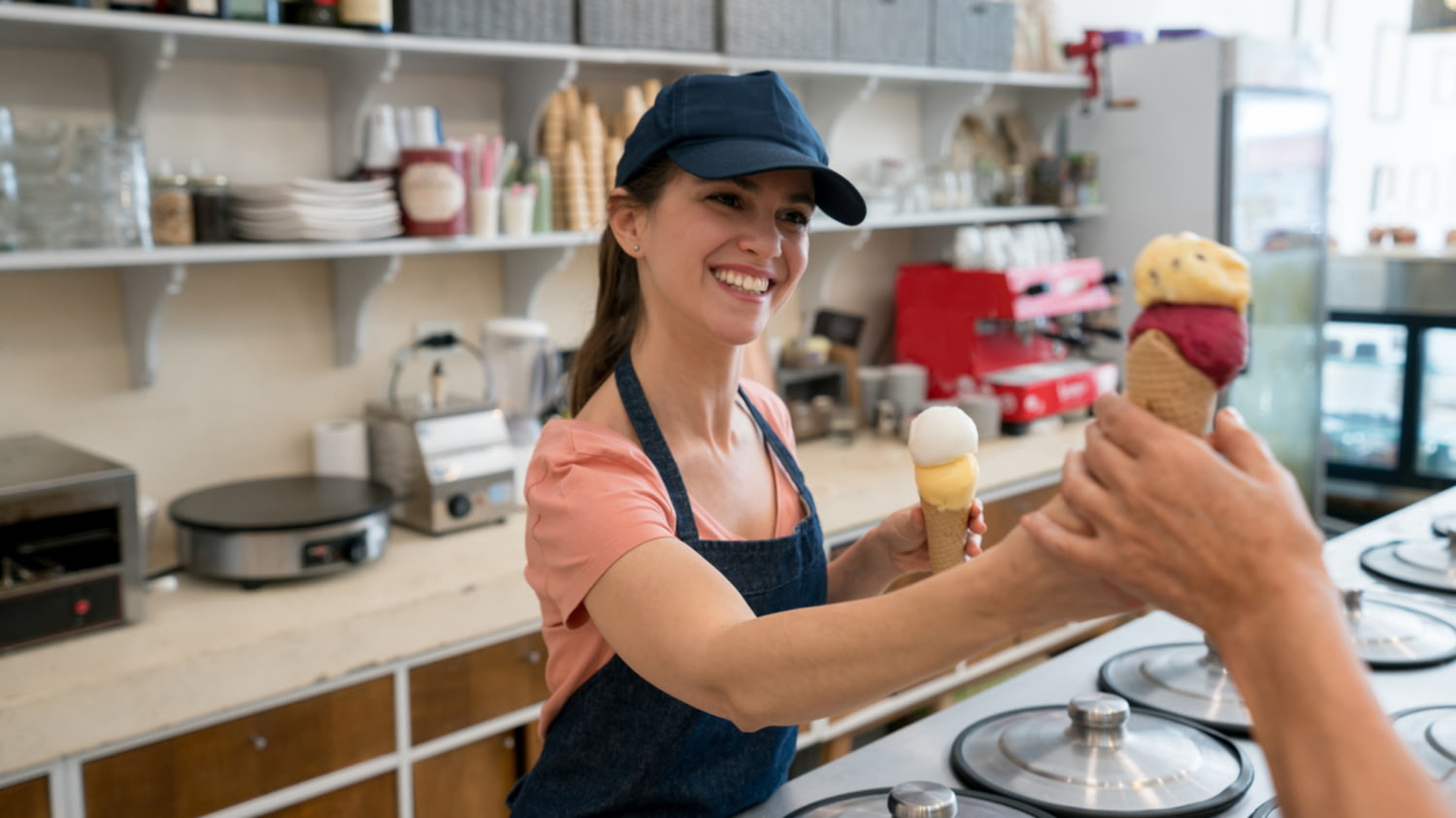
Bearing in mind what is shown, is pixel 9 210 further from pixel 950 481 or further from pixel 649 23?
pixel 950 481

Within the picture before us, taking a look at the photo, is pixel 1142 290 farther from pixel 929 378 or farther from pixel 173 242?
pixel 929 378

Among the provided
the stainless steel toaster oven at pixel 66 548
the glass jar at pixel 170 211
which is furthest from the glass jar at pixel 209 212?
the stainless steel toaster oven at pixel 66 548

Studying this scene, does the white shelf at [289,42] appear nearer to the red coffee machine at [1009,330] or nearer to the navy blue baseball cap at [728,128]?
the red coffee machine at [1009,330]

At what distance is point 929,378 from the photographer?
13.2 ft

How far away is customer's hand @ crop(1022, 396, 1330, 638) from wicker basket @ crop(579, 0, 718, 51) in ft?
7.50

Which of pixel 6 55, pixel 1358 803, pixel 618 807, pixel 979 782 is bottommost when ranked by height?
pixel 618 807

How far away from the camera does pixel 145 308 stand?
8.24 feet

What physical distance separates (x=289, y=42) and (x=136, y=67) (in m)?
0.30

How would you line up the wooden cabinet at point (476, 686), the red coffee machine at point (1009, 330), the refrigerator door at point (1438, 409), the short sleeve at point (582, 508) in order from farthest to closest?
the refrigerator door at point (1438, 409) < the red coffee machine at point (1009, 330) < the wooden cabinet at point (476, 686) < the short sleeve at point (582, 508)

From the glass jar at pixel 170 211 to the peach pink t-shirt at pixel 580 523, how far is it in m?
1.37

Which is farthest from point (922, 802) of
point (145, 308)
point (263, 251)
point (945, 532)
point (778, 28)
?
point (778, 28)

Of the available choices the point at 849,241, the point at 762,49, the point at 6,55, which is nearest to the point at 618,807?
the point at 6,55

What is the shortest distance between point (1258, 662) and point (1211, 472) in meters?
0.12

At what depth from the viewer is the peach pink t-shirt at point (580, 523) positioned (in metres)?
1.19
